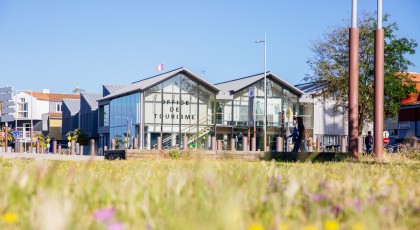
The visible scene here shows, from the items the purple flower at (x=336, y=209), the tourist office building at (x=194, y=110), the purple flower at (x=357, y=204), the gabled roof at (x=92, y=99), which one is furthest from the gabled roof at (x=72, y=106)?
the purple flower at (x=336, y=209)

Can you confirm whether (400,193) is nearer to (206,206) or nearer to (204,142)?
(206,206)

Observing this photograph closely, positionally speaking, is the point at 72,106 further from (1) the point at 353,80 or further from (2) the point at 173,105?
(1) the point at 353,80

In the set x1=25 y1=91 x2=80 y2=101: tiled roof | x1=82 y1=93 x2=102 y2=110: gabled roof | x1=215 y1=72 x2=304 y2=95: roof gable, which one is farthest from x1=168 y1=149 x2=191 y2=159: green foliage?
x1=25 y1=91 x2=80 y2=101: tiled roof

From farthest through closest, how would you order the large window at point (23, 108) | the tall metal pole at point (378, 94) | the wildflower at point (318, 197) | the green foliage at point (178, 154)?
the large window at point (23, 108)
the green foliage at point (178, 154)
the tall metal pole at point (378, 94)
the wildflower at point (318, 197)

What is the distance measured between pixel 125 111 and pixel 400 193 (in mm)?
47763

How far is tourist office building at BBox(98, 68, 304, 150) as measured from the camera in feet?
158

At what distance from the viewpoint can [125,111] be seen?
51.1 meters

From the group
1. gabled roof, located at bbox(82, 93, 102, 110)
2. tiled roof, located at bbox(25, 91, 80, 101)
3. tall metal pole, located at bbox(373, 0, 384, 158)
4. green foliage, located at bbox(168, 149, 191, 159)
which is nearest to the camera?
tall metal pole, located at bbox(373, 0, 384, 158)

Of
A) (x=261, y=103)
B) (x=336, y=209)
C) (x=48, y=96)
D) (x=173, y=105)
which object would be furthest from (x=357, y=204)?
Answer: (x=48, y=96)

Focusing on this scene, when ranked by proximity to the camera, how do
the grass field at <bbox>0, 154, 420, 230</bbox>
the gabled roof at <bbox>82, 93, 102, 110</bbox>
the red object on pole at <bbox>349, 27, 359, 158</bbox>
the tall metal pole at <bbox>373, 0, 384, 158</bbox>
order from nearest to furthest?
1. the grass field at <bbox>0, 154, 420, 230</bbox>
2. the tall metal pole at <bbox>373, 0, 384, 158</bbox>
3. the red object on pole at <bbox>349, 27, 359, 158</bbox>
4. the gabled roof at <bbox>82, 93, 102, 110</bbox>

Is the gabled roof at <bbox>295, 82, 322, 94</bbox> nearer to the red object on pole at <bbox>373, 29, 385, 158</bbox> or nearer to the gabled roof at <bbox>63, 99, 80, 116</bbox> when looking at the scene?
the gabled roof at <bbox>63, 99, 80, 116</bbox>

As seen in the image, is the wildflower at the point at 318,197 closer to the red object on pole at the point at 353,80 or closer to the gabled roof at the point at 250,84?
the red object on pole at the point at 353,80

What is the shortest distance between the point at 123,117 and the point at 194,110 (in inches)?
240

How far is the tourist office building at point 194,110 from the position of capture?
48.3 metres
